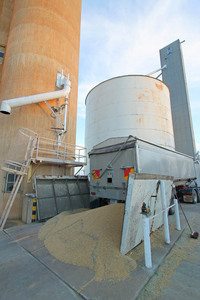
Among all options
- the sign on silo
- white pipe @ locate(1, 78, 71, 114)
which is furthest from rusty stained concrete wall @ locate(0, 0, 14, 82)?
the sign on silo

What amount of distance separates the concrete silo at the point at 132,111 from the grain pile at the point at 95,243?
11.6 metres

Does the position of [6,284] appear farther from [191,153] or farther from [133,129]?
[191,153]

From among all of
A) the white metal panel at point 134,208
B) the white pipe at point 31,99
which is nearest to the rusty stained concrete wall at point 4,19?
the white pipe at point 31,99

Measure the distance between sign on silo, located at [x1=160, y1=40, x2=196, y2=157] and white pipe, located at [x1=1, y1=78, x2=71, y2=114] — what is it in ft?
61.3

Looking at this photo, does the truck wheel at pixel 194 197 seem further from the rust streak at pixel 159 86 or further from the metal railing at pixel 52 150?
the rust streak at pixel 159 86

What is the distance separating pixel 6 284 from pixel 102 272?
4.97ft

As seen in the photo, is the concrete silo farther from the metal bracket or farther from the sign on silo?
the metal bracket

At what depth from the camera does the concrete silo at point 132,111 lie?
14852mm

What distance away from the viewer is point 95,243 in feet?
10.1

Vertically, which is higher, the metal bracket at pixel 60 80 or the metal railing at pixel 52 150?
the metal bracket at pixel 60 80

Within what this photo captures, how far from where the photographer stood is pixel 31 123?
8.05 metres

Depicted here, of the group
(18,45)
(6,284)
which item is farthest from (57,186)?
(18,45)

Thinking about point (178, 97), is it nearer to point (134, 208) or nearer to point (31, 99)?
point (31, 99)

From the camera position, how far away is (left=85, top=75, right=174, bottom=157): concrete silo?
48.7 feet
